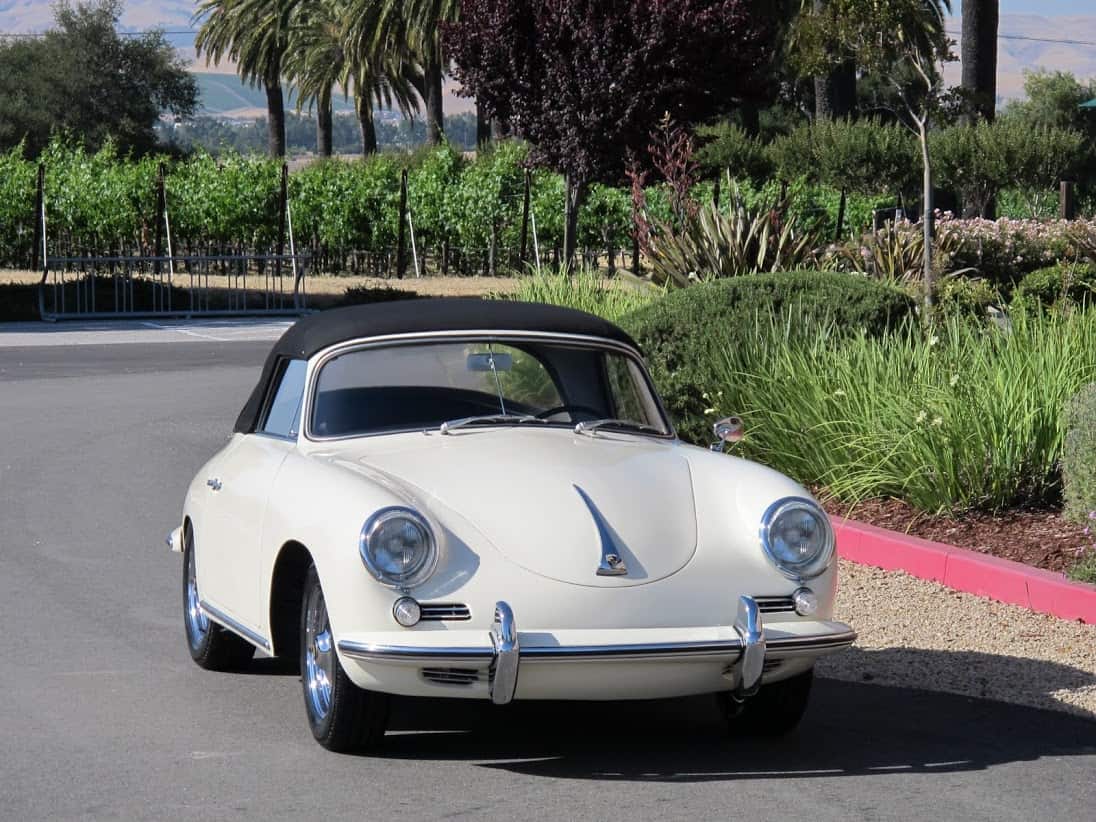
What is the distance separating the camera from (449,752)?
601 centimetres

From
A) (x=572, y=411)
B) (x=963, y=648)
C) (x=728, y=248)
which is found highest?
(x=728, y=248)

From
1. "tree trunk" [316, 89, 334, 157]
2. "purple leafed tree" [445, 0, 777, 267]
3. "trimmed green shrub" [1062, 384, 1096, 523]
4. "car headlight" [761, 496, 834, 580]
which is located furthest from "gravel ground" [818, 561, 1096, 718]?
"tree trunk" [316, 89, 334, 157]

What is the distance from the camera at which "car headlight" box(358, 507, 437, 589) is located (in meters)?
5.60

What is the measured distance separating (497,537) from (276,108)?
62.0 metres

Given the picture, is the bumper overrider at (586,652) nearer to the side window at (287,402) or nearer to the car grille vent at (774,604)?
the car grille vent at (774,604)

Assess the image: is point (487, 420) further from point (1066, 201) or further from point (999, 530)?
point (1066, 201)

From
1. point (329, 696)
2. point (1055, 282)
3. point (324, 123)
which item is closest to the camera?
point (329, 696)

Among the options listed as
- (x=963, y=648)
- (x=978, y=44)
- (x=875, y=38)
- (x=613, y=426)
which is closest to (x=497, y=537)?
(x=613, y=426)

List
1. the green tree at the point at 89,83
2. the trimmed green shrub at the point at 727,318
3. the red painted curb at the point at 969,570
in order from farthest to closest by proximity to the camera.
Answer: the green tree at the point at 89,83, the trimmed green shrub at the point at 727,318, the red painted curb at the point at 969,570

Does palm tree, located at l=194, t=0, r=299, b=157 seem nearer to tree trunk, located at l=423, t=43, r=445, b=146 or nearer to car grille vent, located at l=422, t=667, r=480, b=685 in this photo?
tree trunk, located at l=423, t=43, r=445, b=146

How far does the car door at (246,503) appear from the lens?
655 cm

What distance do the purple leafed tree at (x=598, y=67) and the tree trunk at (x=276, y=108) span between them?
40730mm

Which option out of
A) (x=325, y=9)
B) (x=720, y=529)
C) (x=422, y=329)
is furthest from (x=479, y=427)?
(x=325, y=9)

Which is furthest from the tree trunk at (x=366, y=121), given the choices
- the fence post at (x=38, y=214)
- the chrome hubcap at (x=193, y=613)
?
the chrome hubcap at (x=193, y=613)
